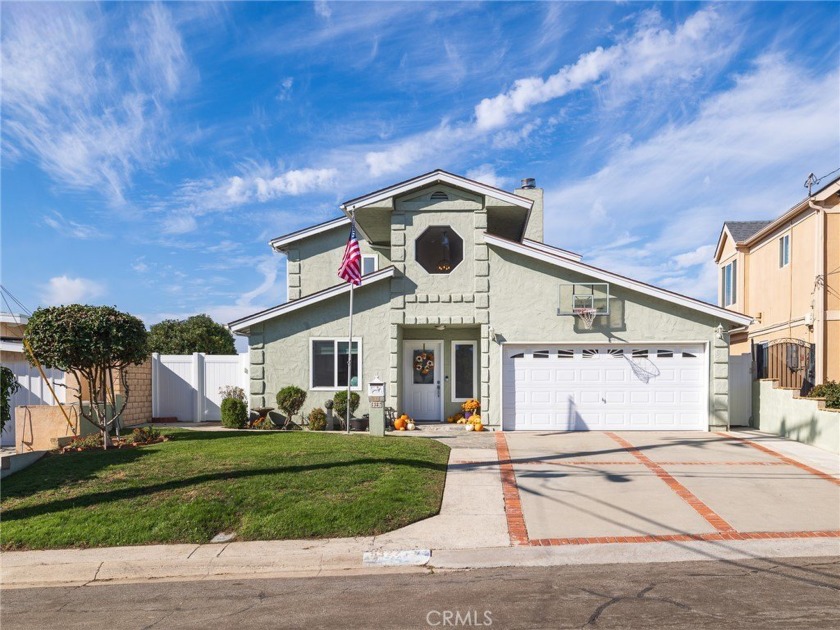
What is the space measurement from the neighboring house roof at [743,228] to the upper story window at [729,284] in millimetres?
1009

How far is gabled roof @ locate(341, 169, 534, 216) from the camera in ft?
55.0

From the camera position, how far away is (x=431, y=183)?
668 inches

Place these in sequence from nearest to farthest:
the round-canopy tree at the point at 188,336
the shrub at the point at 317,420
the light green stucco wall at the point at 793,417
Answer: the light green stucco wall at the point at 793,417, the shrub at the point at 317,420, the round-canopy tree at the point at 188,336

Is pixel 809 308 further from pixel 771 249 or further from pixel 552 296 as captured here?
pixel 552 296

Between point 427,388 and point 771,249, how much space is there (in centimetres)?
1351

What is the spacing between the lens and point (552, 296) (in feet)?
54.5

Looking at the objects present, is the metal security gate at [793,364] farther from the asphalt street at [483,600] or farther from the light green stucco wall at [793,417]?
the asphalt street at [483,600]

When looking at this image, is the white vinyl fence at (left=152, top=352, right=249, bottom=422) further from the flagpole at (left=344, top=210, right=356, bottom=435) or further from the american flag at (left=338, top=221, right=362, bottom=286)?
the american flag at (left=338, top=221, right=362, bottom=286)

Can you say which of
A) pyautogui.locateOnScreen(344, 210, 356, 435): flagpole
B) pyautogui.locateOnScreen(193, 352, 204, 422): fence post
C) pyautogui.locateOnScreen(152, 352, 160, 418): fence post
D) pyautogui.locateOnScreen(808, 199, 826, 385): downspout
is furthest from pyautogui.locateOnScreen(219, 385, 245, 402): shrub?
pyautogui.locateOnScreen(808, 199, 826, 385): downspout

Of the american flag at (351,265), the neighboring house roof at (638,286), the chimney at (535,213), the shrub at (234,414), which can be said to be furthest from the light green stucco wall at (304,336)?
the chimney at (535,213)

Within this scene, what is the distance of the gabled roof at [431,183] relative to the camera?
55.0ft

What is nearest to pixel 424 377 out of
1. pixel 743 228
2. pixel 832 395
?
pixel 832 395

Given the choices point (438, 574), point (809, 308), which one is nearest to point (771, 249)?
point (809, 308)

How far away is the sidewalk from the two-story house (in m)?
8.80
